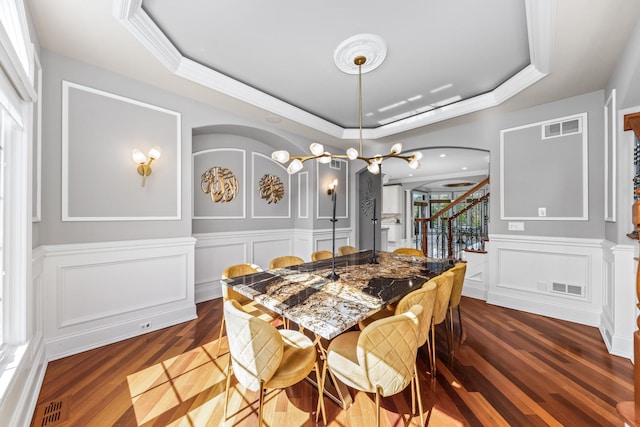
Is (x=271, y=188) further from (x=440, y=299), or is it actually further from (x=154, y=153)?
(x=440, y=299)

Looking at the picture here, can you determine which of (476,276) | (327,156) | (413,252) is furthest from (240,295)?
(476,276)

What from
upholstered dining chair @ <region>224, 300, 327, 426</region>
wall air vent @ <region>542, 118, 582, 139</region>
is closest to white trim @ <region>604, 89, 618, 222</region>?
wall air vent @ <region>542, 118, 582, 139</region>

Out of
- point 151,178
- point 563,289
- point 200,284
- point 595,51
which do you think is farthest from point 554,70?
point 200,284

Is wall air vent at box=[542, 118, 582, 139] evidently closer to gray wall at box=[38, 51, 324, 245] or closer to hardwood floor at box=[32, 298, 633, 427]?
hardwood floor at box=[32, 298, 633, 427]

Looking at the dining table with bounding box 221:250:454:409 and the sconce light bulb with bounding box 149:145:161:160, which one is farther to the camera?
the sconce light bulb with bounding box 149:145:161:160

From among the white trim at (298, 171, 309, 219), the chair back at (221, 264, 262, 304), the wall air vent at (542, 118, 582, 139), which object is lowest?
the chair back at (221, 264, 262, 304)

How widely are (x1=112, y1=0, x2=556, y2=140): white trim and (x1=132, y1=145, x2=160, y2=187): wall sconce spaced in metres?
0.82

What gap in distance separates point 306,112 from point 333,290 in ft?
9.41

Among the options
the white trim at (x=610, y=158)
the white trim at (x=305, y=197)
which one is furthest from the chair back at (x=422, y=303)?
the white trim at (x=305, y=197)

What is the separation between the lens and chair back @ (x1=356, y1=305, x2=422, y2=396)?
47.3 inches

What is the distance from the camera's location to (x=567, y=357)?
7.34ft

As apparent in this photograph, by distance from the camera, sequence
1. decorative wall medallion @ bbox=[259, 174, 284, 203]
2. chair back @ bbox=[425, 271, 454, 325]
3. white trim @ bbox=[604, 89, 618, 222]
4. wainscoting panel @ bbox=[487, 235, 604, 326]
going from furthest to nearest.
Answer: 1. decorative wall medallion @ bbox=[259, 174, 284, 203]
2. wainscoting panel @ bbox=[487, 235, 604, 326]
3. white trim @ bbox=[604, 89, 618, 222]
4. chair back @ bbox=[425, 271, 454, 325]

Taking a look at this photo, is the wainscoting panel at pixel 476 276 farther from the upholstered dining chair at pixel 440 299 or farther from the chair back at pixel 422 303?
the chair back at pixel 422 303

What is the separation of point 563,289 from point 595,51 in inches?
99.6
